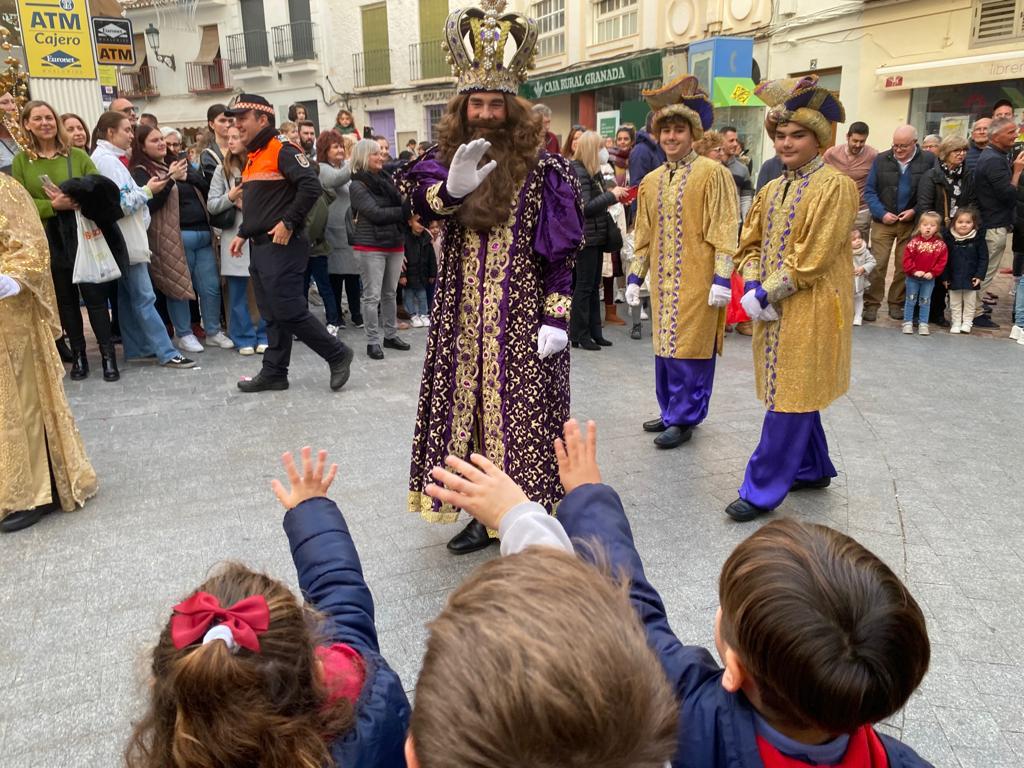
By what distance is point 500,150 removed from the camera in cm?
309

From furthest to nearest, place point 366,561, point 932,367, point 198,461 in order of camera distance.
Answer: point 932,367, point 198,461, point 366,561

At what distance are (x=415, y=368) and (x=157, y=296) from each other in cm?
261

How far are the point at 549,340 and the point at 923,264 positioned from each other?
228 inches

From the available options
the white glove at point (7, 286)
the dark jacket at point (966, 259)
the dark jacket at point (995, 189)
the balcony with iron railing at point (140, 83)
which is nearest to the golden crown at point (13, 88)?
the white glove at point (7, 286)

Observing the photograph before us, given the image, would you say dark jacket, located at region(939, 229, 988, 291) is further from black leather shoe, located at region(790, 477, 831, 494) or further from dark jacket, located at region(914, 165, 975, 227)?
black leather shoe, located at region(790, 477, 831, 494)

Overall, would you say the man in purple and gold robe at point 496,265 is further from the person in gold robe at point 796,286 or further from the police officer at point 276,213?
the police officer at point 276,213

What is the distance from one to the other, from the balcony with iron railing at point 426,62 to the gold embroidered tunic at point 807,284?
20.9 m

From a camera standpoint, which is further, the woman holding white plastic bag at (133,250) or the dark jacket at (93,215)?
the woman holding white plastic bag at (133,250)

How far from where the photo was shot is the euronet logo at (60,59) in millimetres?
8289

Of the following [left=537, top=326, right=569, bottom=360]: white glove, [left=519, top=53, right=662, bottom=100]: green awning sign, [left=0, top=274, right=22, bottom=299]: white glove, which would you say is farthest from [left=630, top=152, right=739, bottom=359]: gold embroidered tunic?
[left=519, top=53, right=662, bottom=100]: green awning sign

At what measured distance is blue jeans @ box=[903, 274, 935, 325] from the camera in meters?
7.57

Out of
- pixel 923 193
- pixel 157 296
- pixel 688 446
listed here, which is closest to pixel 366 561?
pixel 688 446

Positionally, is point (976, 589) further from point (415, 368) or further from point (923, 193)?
point (923, 193)

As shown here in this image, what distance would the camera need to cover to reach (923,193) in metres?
7.80
